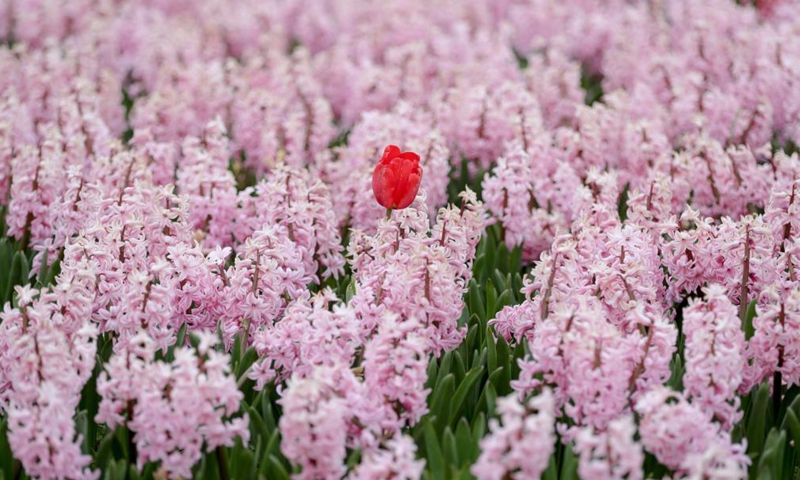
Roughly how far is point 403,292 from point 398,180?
53cm

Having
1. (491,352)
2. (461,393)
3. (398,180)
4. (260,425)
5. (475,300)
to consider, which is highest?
(398,180)

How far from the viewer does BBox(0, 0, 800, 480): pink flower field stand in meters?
2.72

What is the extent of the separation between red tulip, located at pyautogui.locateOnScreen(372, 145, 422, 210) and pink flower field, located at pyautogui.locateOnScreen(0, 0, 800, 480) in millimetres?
12

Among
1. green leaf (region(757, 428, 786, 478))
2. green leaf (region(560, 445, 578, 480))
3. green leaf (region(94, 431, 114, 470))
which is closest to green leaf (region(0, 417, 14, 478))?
green leaf (region(94, 431, 114, 470))

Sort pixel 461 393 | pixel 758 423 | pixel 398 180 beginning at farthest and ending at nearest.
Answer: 1. pixel 398 180
2. pixel 461 393
3. pixel 758 423

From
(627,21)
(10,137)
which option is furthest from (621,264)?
(627,21)

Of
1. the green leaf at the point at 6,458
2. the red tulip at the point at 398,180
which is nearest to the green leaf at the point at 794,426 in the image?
the red tulip at the point at 398,180

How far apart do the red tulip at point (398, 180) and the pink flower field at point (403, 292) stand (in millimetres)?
12

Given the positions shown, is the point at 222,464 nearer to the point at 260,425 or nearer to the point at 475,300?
the point at 260,425

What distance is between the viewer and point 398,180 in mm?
3611

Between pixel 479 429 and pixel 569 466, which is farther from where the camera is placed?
pixel 479 429

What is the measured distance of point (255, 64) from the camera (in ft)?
22.2

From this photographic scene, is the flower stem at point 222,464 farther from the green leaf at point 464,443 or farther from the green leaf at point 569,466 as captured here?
the green leaf at point 569,466

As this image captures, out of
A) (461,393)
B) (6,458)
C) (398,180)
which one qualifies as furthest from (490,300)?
(6,458)
